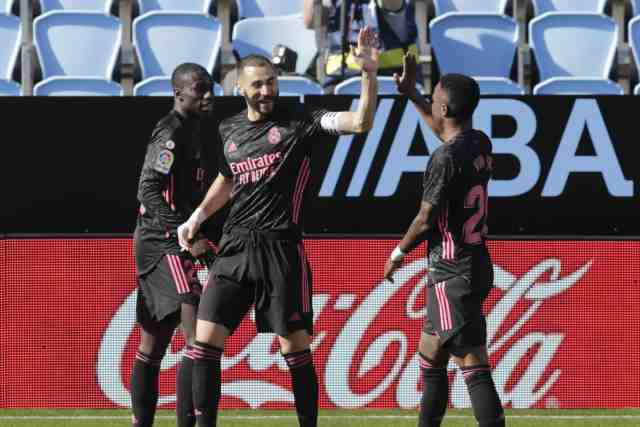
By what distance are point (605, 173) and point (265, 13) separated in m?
4.46

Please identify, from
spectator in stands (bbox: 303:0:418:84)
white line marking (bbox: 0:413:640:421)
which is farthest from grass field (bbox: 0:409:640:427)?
spectator in stands (bbox: 303:0:418:84)

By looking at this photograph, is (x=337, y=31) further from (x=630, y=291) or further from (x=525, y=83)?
(x=630, y=291)

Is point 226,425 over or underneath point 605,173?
underneath

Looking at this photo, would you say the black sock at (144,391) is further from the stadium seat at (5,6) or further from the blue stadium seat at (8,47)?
the stadium seat at (5,6)

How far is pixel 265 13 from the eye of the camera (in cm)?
1307

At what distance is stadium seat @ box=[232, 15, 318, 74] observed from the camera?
40.6 ft

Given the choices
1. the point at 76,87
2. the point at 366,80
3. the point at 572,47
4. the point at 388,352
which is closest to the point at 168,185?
the point at 366,80

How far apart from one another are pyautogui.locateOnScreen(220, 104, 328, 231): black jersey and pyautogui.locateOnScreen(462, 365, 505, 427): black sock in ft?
3.74

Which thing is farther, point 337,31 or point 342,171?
point 337,31

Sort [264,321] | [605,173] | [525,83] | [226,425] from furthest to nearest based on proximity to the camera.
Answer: [525,83] < [605,173] < [226,425] < [264,321]

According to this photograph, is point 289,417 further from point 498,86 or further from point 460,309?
point 498,86

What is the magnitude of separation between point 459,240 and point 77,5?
6823 millimetres

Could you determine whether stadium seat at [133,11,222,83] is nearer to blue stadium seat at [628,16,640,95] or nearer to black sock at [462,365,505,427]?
blue stadium seat at [628,16,640,95]

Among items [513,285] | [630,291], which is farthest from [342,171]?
[630,291]
